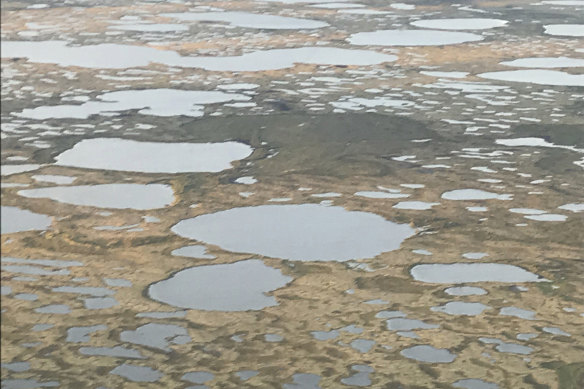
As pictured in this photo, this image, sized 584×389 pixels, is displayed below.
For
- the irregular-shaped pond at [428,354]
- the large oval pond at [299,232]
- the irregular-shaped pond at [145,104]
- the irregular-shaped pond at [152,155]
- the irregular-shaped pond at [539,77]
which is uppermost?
the irregular-shaped pond at [539,77]

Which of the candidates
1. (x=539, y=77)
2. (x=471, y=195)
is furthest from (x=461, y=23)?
(x=471, y=195)

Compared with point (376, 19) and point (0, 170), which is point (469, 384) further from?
point (376, 19)

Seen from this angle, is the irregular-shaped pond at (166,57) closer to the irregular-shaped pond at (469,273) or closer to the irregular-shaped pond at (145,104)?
the irregular-shaped pond at (145,104)

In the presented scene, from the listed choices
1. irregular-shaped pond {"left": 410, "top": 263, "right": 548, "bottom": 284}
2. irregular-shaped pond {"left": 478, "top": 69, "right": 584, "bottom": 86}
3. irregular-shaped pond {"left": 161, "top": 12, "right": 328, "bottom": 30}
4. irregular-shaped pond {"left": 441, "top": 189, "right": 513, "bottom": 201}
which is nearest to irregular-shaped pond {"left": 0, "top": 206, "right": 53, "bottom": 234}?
irregular-shaped pond {"left": 410, "top": 263, "right": 548, "bottom": 284}

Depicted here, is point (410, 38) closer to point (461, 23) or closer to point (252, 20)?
point (461, 23)

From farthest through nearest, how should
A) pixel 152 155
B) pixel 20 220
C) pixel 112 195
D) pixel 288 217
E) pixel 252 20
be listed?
pixel 252 20, pixel 152 155, pixel 112 195, pixel 288 217, pixel 20 220

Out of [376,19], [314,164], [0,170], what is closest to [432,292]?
[314,164]

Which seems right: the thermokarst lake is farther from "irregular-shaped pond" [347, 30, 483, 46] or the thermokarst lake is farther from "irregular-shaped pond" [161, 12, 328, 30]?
"irregular-shaped pond" [161, 12, 328, 30]

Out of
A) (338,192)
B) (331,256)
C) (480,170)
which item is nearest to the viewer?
(331,256)

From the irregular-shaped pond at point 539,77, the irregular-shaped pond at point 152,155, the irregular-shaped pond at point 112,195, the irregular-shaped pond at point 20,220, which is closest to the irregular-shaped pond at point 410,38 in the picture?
the irregular-shaped pond at point 539,77
